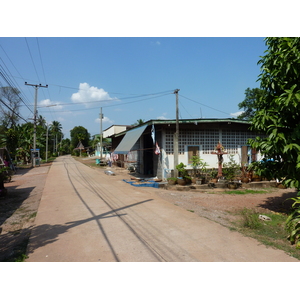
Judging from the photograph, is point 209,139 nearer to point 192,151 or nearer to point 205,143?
point 205,143

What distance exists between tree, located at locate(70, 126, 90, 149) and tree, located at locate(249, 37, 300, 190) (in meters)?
67.0

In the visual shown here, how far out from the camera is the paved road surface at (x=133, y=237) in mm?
4219

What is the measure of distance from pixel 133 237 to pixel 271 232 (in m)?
3.35

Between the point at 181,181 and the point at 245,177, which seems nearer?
the point at 181,181

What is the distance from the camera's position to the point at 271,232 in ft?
18.5

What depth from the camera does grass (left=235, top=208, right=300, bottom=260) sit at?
468 cm

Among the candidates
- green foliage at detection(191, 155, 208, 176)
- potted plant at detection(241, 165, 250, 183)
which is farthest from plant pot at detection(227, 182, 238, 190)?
green foliage at detection(191, 155, 208, 176)

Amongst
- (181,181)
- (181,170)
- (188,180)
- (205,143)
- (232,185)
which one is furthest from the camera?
(205,143)

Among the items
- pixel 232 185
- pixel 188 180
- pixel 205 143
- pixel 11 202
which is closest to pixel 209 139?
pixel 205 143

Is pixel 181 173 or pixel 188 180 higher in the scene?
pixel 181 173

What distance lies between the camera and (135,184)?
1305 cm

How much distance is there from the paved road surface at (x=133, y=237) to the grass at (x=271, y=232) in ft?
0.90

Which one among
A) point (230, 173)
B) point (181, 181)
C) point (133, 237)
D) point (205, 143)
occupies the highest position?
point (205, 143)

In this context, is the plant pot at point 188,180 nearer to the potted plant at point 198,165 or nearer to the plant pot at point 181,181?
the plant pot at point 181,181
